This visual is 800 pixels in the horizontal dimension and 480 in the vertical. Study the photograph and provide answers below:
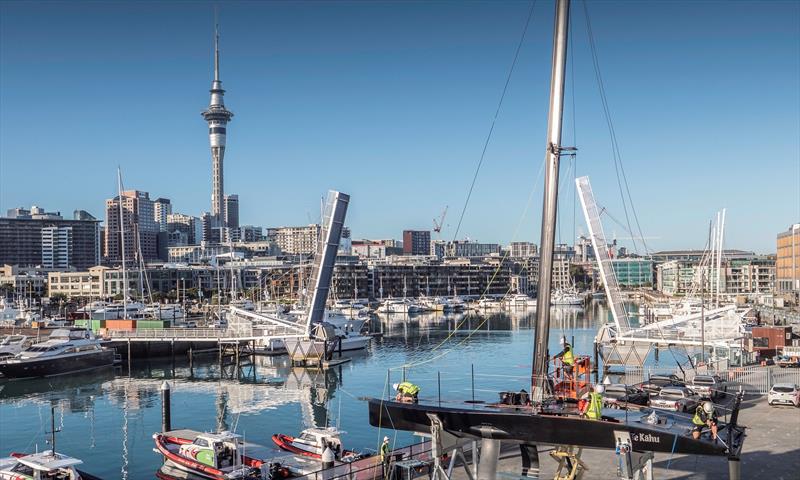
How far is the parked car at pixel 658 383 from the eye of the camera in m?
33.1

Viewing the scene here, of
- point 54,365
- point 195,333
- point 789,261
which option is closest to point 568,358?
point 54,365

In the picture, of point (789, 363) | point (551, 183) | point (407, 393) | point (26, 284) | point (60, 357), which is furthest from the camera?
point (26, 284)

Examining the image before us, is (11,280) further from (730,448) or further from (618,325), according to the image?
(730,448)

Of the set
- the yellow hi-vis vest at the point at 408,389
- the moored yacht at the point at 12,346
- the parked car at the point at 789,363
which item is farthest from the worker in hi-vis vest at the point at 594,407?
the moored yacht at the point at 12,346

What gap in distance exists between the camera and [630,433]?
13.4m

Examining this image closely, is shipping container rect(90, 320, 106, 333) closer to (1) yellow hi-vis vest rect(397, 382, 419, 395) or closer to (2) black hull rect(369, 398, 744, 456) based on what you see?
(1) yellow hi-vis vest rect(397, 382, 419, 395)

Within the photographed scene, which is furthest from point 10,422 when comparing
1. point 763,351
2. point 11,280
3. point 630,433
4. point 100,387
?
point 11,280

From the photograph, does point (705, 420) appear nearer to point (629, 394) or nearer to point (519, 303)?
point (629, 394)

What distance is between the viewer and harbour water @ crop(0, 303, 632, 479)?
114 ft

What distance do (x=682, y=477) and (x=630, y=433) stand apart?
6646mm

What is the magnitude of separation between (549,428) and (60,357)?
184 feet

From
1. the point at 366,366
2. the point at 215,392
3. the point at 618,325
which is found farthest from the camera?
the point at 366,366

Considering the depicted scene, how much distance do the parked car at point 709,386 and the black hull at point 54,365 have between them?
1902 inches

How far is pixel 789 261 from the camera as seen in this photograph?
385 feet
